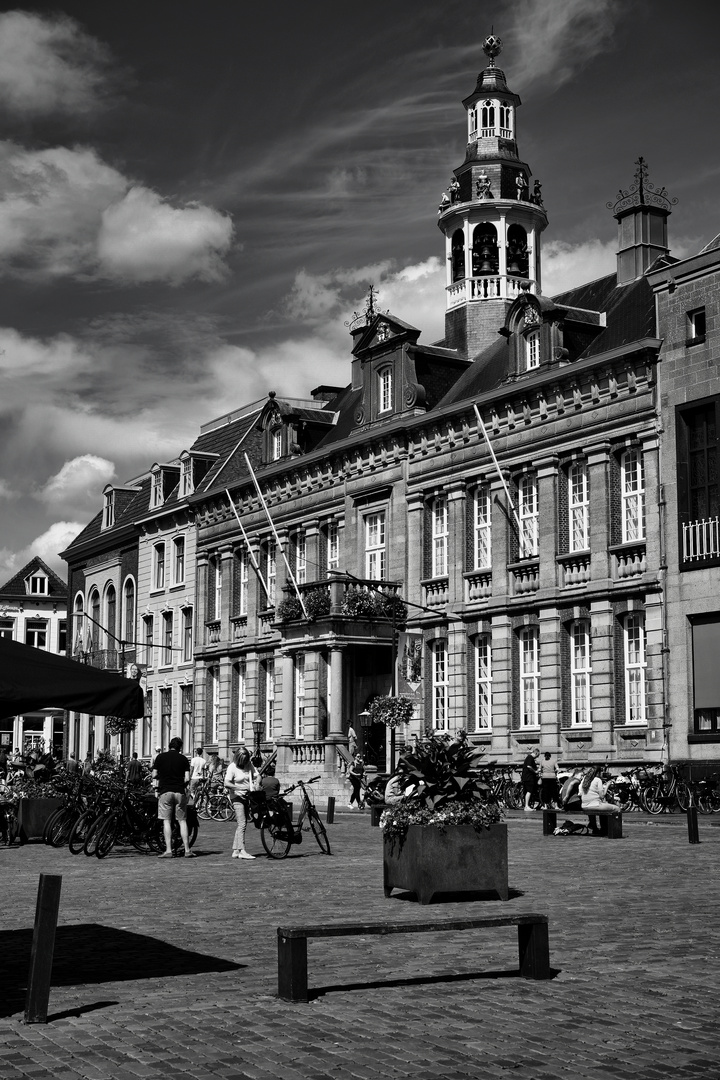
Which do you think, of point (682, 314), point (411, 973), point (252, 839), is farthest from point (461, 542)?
point (411, 973)

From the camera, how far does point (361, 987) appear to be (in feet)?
33.7

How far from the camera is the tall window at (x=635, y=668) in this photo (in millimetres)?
36750

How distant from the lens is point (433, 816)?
16.0 meters

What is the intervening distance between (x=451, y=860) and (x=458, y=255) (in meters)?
36.1

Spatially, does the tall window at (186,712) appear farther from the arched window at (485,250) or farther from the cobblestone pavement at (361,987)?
the cobblestone pavement at (361,987)

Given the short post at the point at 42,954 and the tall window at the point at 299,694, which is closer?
the short post at the point at 42,954

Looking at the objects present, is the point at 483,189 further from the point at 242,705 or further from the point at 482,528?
the point at 242,705

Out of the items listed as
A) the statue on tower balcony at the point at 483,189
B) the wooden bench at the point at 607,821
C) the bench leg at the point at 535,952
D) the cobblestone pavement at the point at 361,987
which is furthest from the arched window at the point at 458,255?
the bench leg at the point at 535,952

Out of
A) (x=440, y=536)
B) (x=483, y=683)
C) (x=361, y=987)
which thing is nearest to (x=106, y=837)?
(x=361, y=987)

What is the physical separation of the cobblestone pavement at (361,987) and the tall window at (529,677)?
21329 millimetres

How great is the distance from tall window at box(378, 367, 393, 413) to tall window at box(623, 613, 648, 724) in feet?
45.1

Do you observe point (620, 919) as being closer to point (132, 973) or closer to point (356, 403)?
point (132, 973)

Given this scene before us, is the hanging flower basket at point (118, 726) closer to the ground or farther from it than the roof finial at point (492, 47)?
closer to the ground

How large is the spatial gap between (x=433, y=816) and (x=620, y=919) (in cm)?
271
